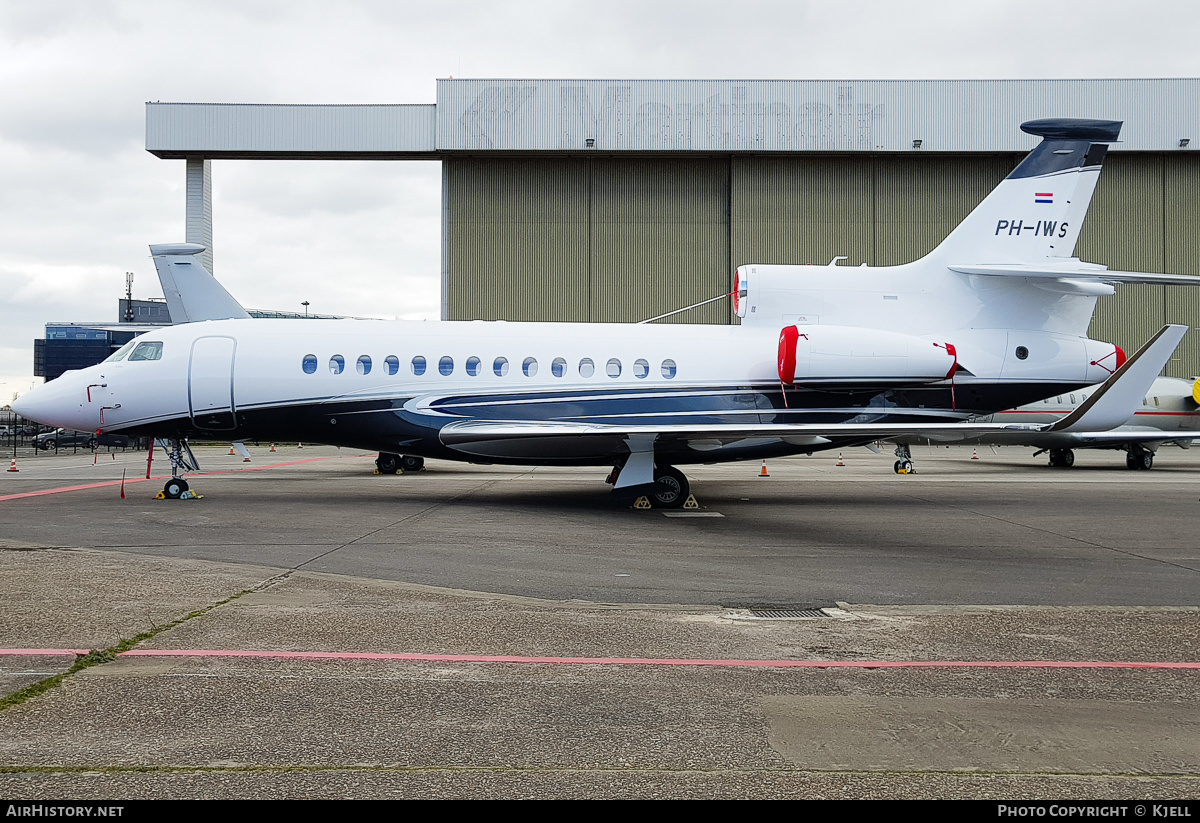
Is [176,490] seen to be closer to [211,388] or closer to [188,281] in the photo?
[211,388]

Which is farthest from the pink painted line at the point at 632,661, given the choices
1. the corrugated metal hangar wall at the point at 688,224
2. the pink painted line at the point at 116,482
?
the corrugated metal hangar wall at the point at 688,224

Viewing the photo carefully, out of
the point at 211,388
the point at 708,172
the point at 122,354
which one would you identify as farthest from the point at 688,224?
the point at 122,354

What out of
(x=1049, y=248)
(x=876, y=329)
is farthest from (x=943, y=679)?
(x=1049, y=248)

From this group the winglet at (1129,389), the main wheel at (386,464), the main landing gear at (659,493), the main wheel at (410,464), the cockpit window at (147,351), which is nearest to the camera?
the winglet at (1129,389)

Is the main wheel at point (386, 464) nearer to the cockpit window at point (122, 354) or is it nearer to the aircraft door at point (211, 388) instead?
the aircraft door at point (211, 388)

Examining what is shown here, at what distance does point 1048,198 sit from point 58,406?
56.7 ft

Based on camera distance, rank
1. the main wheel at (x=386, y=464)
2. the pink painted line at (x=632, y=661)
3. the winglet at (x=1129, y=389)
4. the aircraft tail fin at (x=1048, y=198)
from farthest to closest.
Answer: the main wheel at (x=386, y=464)
the aircraft tail fin at (x=1048, y=198)
the winglet at (x=1129, y=389)
the pink painted line at (x=632, y=661)

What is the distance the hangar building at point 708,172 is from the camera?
1565 inches

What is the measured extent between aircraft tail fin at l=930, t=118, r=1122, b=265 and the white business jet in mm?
33

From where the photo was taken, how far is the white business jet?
15.6 meters

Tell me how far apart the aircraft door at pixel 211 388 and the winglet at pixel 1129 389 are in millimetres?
13323

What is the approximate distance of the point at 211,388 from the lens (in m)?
15.7

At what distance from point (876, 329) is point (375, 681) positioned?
13247 millimetres

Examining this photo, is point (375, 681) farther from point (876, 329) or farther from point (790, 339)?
point (876, 329)
